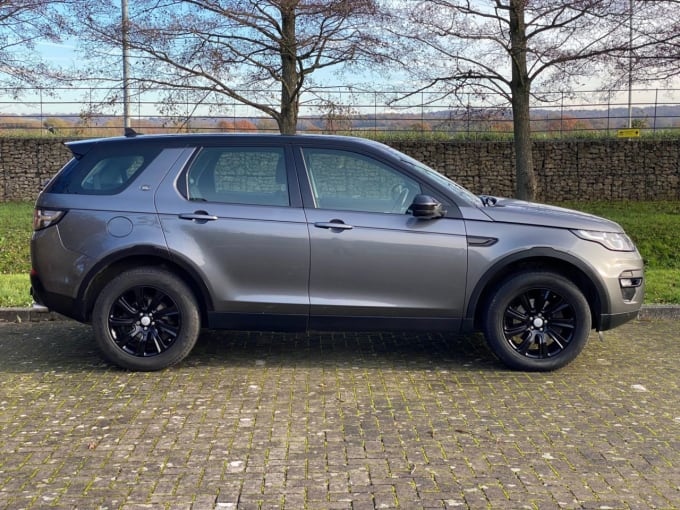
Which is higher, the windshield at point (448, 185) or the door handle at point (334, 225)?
the windshield at point (448, 185)

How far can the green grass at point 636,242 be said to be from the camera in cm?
943

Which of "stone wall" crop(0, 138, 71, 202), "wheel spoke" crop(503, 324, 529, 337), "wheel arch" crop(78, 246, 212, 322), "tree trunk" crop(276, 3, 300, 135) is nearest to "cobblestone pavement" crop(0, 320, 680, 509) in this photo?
"wheel spoke" crop(503, 324, 529, 337)

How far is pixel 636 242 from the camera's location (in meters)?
14.6

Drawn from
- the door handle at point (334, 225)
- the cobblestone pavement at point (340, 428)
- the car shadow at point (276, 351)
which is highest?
the door handle at point (334, 225)

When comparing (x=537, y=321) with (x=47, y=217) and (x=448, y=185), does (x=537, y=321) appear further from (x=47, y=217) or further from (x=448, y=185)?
(x=47, y=217)

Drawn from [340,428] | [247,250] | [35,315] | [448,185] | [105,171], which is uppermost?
[105,171]

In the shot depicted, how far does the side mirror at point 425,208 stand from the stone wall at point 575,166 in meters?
17.1

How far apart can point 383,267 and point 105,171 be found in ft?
7.82

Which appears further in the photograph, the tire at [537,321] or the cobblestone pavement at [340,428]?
the tire at [537,321]

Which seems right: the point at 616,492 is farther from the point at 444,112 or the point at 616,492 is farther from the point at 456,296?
the point at 444,112

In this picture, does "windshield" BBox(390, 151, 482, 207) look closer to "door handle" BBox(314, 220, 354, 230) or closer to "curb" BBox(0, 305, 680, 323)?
"door handle" BBox(314, 220, 354, 230)

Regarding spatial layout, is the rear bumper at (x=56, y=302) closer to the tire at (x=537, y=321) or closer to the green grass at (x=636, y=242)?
the green grass at (x=636, y=242)

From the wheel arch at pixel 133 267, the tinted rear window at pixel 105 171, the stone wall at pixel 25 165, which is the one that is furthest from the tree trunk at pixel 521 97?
the stone wall at pixel 25 165

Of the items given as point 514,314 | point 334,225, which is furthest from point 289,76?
point 514,314
